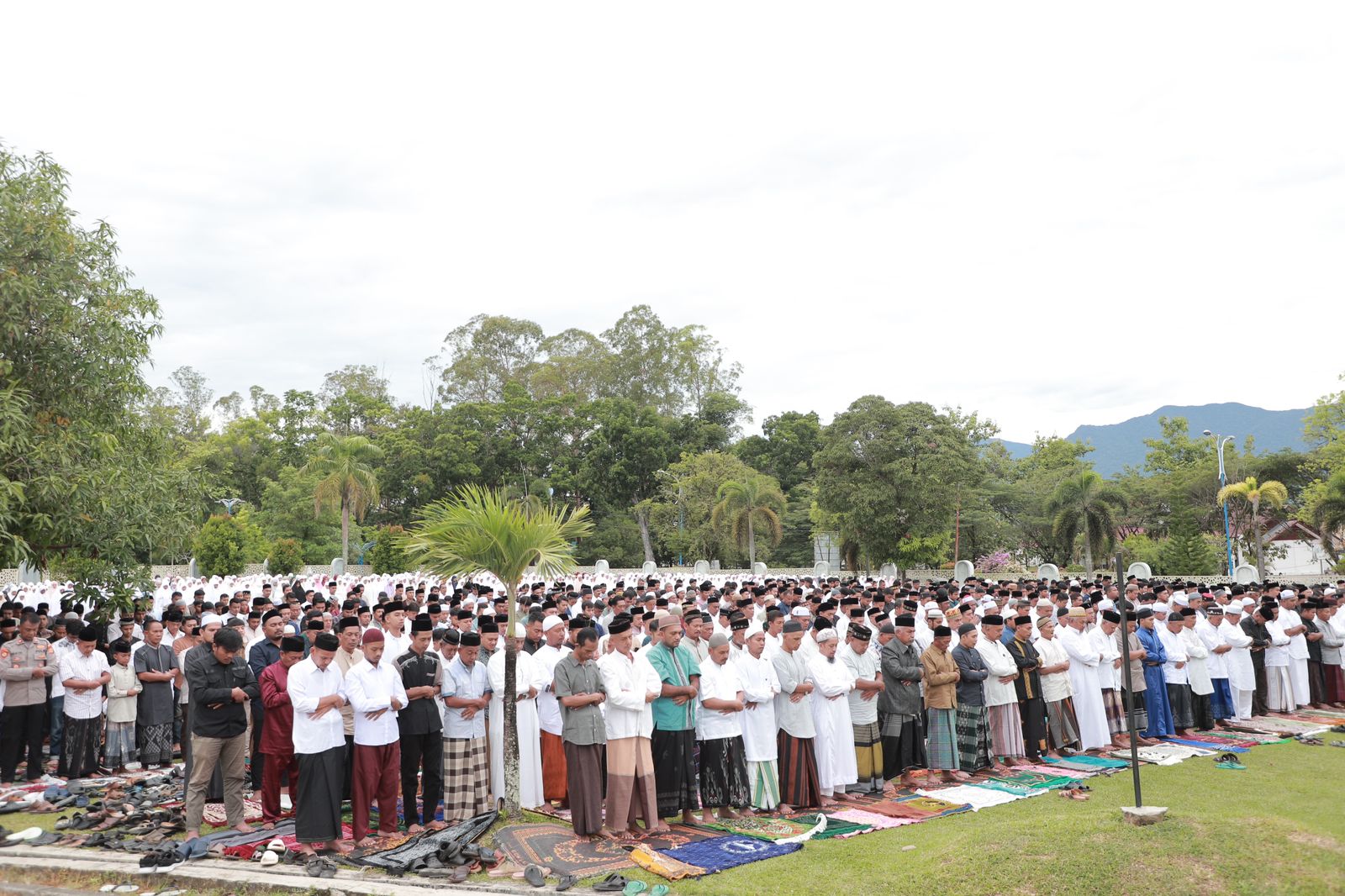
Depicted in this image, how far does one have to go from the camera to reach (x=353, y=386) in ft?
200

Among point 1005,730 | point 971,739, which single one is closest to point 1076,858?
point 971,739

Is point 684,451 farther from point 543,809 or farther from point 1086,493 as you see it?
point 543,809

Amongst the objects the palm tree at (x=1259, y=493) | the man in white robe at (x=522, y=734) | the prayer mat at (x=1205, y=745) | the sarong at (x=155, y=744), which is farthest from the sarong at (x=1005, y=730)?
the palm tree at (x=1259, y=493)

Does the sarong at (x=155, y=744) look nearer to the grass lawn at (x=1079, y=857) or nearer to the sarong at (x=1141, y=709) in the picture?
the grass lawn at (x=1079, y=857)

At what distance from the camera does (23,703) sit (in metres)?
9.73

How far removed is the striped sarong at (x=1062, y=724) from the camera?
1062 cm

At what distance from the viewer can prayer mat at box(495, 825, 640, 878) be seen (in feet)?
22.6

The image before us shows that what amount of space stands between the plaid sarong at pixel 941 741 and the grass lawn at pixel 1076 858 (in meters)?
1.58

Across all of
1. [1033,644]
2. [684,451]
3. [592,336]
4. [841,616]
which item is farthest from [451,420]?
[1033,644]

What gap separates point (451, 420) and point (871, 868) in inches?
1676

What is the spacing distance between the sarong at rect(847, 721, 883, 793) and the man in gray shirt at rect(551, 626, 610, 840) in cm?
279

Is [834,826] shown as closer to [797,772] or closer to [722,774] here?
[797,772]

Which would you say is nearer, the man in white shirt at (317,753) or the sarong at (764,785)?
the man in white shirt at (317,753)

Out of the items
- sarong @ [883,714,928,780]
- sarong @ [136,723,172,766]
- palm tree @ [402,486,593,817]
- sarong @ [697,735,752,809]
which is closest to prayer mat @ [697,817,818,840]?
sarong @ [697,735,752,809]
